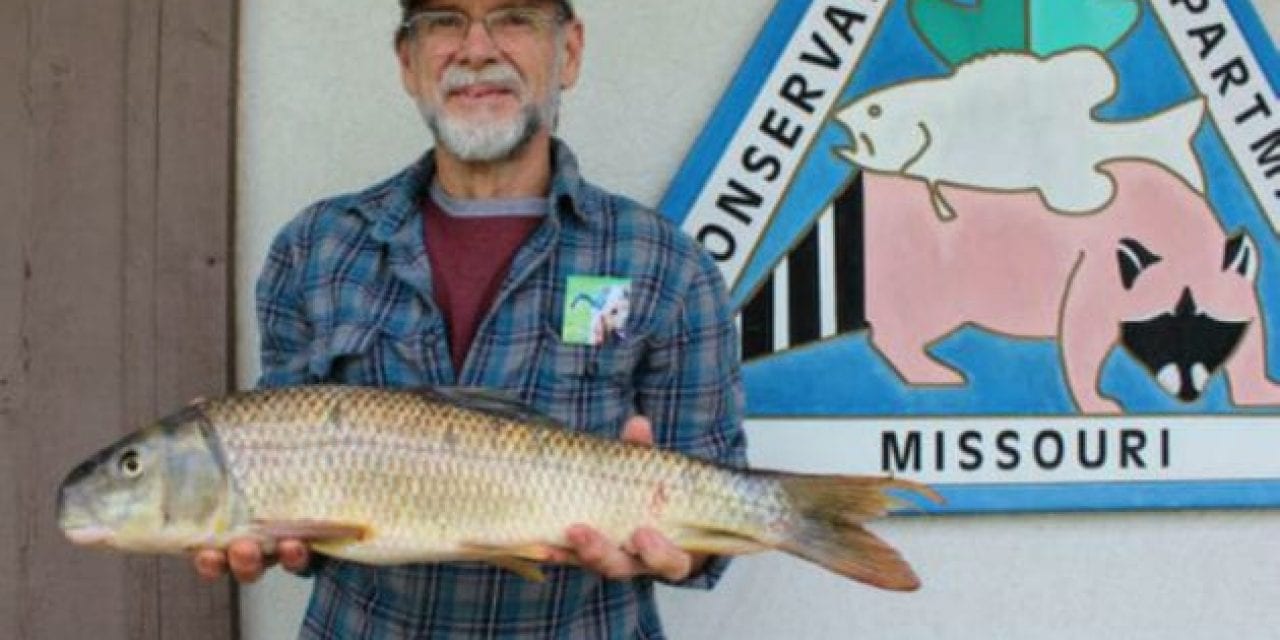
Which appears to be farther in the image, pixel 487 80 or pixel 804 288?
pixel 804 288

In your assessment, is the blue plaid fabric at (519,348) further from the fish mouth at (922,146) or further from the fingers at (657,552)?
the fish mouth at (922,146)

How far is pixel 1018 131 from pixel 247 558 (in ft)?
7.25

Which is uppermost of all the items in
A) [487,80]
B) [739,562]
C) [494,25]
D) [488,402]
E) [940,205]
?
[494,25]

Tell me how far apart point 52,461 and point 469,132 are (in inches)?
55.4

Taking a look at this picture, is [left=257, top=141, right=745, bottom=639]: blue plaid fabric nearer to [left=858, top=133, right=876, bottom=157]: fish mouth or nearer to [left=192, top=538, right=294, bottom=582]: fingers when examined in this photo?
[left=192, top=538, right=294, bottom=582]: fingers

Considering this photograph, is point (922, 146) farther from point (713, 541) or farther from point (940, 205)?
point (713, 541)

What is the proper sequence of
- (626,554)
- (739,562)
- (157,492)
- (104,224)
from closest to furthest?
(157,492) → (626,554) → (104,224) → (739,562)

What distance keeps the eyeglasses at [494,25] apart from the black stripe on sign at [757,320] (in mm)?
1065

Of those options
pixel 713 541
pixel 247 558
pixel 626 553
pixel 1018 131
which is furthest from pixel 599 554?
pixel 1018 131

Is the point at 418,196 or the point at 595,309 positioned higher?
the point at 418,196

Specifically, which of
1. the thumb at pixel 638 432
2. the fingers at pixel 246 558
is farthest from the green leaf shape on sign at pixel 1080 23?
the fingers at pixel 246 558

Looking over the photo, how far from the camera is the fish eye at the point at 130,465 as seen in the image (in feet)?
7.16

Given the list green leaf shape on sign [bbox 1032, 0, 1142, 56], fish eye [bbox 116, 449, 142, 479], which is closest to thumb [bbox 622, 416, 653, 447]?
fish eye [bbox 116, 449, 142, 479]

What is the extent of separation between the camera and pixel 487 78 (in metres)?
2.56
